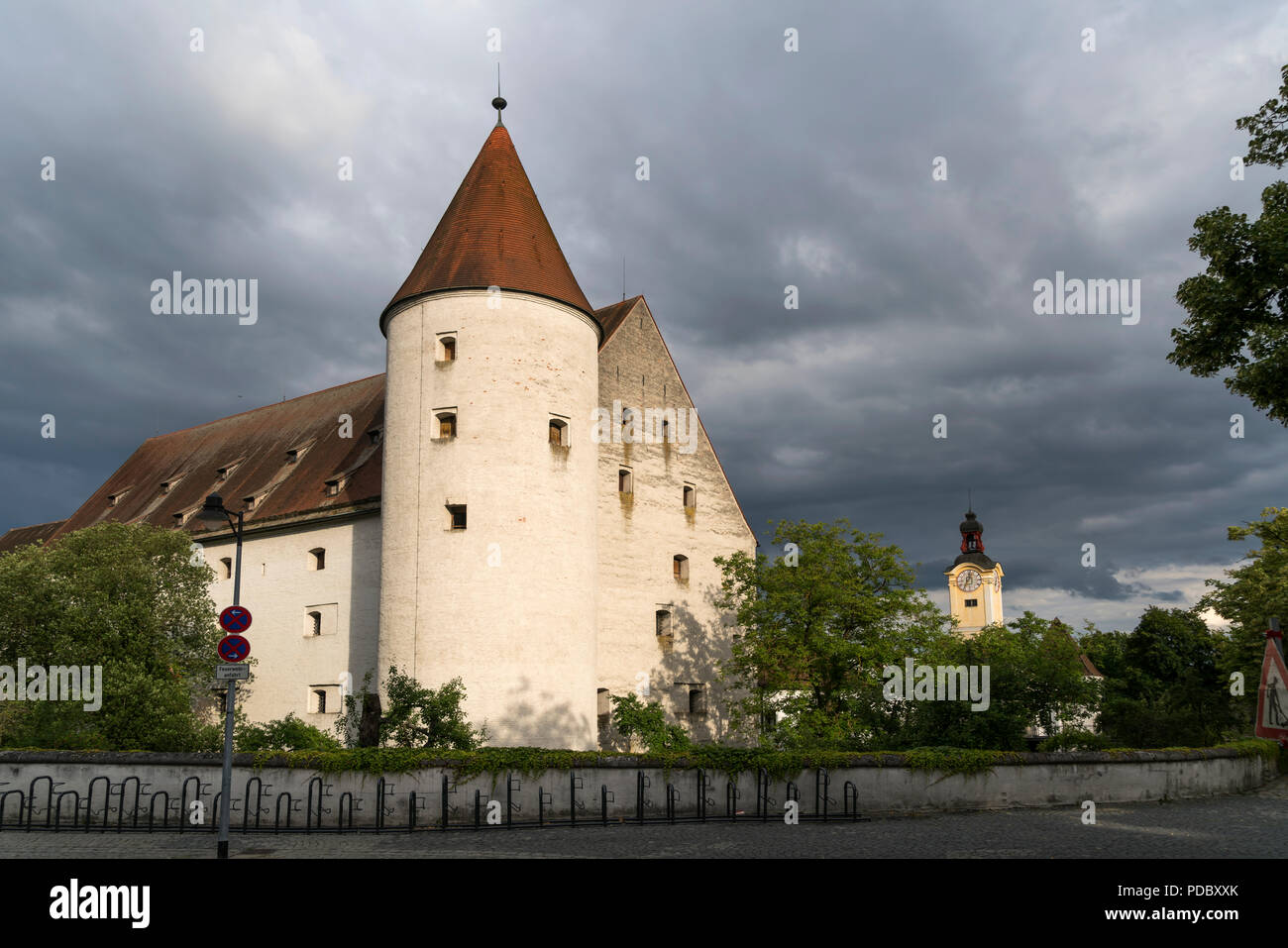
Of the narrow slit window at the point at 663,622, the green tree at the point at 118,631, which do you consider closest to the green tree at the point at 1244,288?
the narrow slit window at the point at 663,622

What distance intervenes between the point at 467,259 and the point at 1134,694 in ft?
209

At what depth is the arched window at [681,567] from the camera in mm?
35406

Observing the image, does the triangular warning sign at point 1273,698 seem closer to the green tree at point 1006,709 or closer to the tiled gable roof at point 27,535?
the green tree at point 1006,709

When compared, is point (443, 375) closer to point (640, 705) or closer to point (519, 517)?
point (519, 517)

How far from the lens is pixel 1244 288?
53.4 ft

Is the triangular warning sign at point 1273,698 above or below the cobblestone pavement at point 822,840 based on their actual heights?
above

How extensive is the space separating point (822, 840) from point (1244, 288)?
1144 centimetres

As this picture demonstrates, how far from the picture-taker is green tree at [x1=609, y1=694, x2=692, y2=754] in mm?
25594

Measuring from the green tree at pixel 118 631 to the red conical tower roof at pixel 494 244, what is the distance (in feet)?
33.8

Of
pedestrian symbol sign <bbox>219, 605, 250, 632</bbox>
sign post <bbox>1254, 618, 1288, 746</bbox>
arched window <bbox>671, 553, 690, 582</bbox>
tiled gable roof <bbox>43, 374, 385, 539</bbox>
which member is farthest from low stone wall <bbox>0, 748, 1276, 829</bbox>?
arched window <bbox>671, 553, 690, 582</bbox>

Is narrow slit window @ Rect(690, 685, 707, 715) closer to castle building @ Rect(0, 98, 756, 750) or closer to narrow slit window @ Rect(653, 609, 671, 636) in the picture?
castle building @ Rect(0, 98, 756, 750)

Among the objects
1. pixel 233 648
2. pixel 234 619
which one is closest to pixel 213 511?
pixel 234 619

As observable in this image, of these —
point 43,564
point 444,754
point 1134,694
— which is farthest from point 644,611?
point 1134,694

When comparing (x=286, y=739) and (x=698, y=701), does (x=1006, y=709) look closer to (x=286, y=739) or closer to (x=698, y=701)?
(x=698, y=701)
